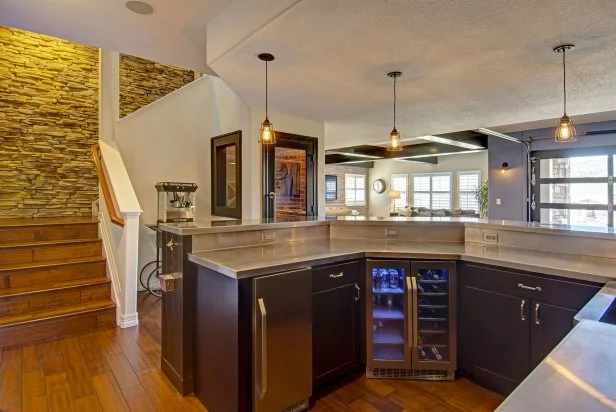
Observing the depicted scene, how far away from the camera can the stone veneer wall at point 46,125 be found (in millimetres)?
4859

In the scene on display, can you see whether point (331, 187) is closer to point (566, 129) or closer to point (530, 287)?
point (566, 129)

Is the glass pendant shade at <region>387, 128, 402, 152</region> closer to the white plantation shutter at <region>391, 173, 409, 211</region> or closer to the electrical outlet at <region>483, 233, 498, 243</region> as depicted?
the electrical outlet at <region>483, 233, 498, 243</region>

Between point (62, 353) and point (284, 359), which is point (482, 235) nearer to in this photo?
point (284, 359)

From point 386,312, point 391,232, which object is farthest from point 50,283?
point 391,232

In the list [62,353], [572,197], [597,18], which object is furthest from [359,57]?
[572,197]

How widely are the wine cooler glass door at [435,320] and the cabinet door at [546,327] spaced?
0.50 meters

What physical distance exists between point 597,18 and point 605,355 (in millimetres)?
2091

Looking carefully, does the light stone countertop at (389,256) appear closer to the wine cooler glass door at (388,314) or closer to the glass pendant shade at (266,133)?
the wine cooler glass door at (388,314)

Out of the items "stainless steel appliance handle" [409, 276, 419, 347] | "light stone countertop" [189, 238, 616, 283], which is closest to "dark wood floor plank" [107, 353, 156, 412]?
"light stone countertop" [189, 238, 616, 283]

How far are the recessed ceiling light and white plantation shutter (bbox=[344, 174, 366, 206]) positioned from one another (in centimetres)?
1072

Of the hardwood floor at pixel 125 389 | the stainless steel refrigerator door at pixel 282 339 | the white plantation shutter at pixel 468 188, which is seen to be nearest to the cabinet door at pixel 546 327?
the hardwood floor at pixel 125 389

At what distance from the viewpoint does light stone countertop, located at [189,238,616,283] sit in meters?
2.00

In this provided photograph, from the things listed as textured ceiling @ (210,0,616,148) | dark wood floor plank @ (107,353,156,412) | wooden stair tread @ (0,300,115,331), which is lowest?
dark wood floor plank @ (107,353,156,412)

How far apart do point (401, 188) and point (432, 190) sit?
3.94ft
